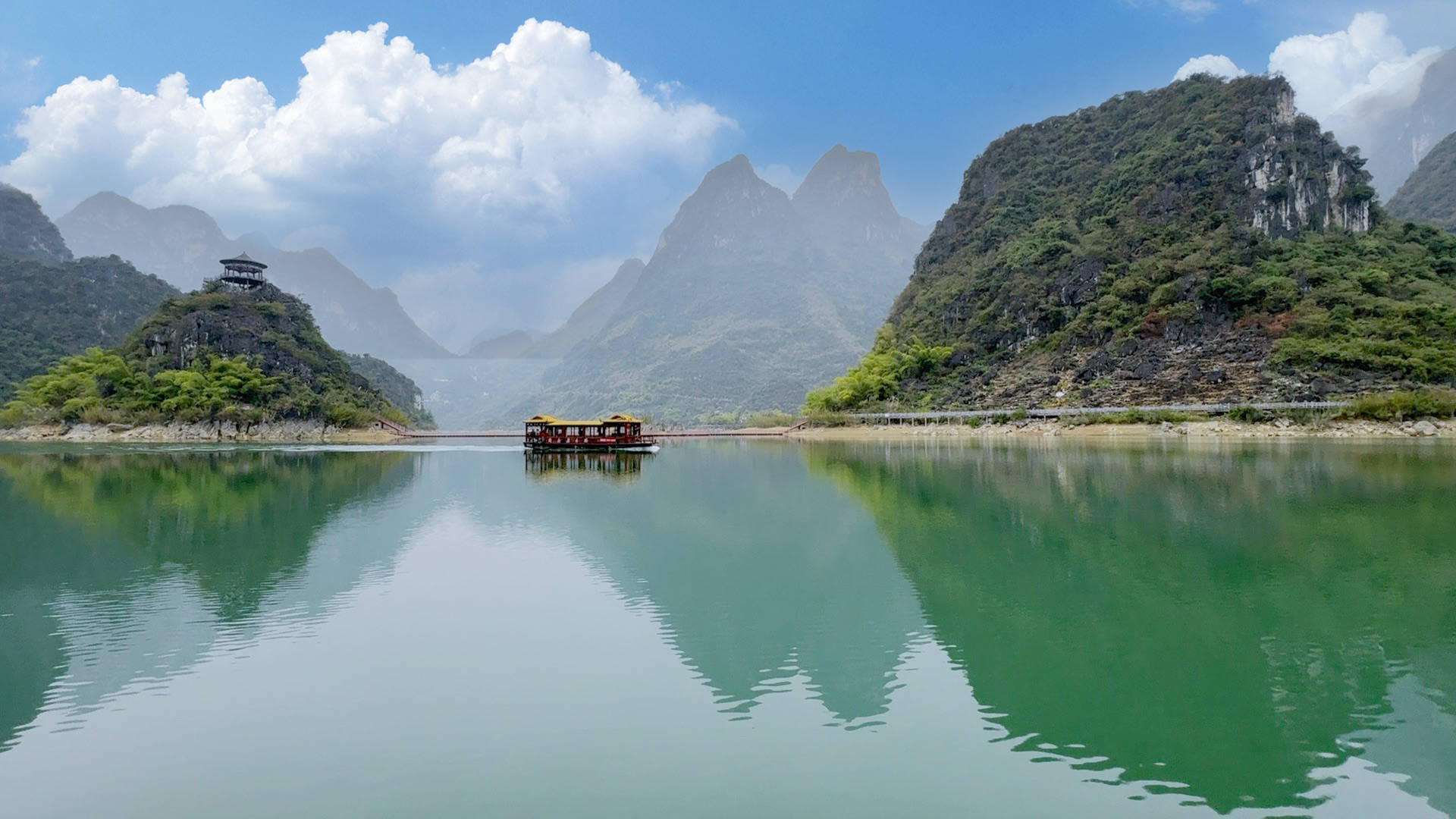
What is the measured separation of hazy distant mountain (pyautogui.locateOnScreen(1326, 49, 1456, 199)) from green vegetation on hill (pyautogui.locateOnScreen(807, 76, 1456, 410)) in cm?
10175

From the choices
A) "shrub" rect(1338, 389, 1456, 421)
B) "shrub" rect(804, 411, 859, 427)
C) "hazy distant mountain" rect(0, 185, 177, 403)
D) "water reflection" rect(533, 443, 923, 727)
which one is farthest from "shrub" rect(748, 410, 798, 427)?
"hazy distant mountain" rect(0, 185, 177, 403)

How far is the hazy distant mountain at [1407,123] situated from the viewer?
149 m

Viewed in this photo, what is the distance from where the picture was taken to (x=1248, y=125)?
70.6m

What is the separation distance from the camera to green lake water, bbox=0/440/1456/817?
17.9ft

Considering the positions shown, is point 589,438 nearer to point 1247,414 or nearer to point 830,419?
point 830,419

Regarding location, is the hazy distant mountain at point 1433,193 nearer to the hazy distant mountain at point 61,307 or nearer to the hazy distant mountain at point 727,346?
the hazy distant mountain at point 727,346

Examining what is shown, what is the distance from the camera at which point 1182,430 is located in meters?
47.5

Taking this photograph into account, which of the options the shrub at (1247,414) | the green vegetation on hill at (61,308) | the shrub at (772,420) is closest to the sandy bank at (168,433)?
the green vegetation on hill at (61,308)

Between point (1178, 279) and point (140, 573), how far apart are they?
2596 inches

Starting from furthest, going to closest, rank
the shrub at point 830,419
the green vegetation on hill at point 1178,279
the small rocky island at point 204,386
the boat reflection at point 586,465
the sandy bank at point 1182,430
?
the shrub at point 830,419
the small rocky island at point 204,386
the green vegetation on hill at point 1178,279
the sandy bank at point 1182,430
the boat reflection at point 586,465

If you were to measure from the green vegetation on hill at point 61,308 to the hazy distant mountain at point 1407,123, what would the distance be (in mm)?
193652

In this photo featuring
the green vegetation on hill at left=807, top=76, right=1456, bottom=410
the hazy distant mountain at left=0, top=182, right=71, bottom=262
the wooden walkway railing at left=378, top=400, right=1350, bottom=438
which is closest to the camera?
the wooden walkway railing at left=378, top=400, right=1350, bottom=438

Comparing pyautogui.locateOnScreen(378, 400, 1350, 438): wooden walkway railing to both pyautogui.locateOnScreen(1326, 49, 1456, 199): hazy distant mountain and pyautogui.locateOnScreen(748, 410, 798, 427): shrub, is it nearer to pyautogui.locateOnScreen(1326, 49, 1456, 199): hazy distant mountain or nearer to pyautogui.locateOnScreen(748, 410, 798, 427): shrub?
pyautogui.locateOnScreen(748, 410, 798, 427): shrub

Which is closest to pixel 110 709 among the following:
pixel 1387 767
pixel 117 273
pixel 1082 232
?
pixel 1387 767
